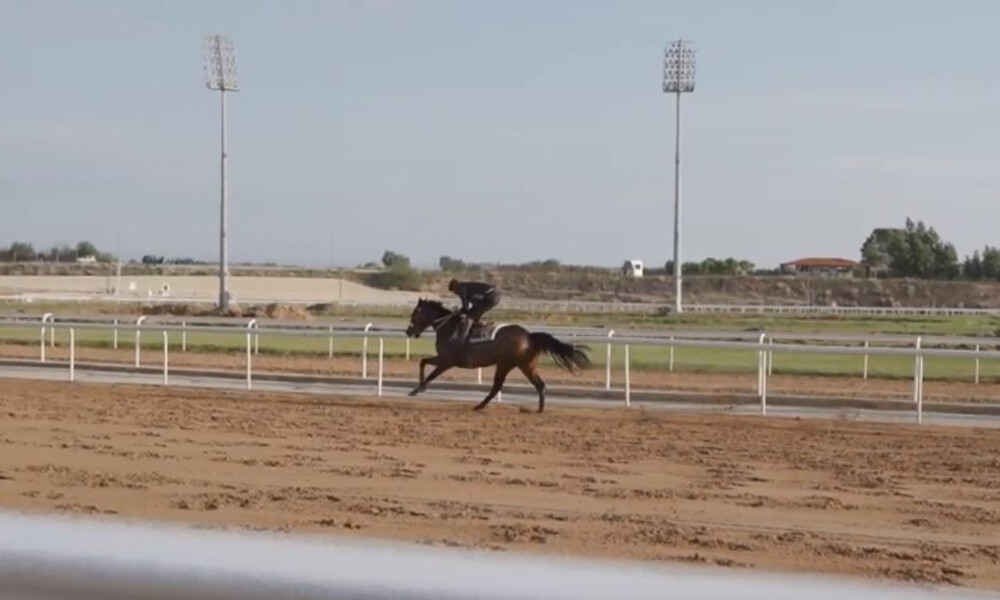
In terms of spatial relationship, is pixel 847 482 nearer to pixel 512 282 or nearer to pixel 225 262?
pixel 225 262

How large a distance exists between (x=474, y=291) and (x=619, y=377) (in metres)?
7.51

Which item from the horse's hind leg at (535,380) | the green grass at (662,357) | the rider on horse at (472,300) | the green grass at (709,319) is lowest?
the green grass at (662,357)

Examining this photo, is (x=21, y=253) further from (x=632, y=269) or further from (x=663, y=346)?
(x=663, y=346)

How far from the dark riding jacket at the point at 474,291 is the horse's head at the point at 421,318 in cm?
55

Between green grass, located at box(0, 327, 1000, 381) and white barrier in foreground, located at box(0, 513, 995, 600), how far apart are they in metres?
23.4

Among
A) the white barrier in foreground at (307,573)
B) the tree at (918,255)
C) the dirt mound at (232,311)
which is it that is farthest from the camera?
the tree at (918,255)

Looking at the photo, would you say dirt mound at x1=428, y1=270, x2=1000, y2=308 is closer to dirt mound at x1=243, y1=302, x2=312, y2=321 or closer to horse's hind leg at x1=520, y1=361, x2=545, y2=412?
dirt mound at x1=243, y1=302, x2=312, y2=321

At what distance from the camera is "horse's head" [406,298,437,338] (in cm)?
1714

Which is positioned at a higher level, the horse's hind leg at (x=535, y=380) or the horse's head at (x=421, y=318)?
the horse's head at (x=421, y=318)

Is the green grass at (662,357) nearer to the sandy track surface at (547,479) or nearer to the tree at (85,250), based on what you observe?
the sandy track surface at (547,479)

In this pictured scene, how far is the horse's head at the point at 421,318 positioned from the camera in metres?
17.1

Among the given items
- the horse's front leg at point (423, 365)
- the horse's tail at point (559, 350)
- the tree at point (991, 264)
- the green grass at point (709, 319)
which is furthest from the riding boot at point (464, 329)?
the tree at point (991, 264)

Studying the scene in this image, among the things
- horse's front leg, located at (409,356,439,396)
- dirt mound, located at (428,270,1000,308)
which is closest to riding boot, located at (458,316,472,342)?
horse's front leg, located at (409,356,439,396)

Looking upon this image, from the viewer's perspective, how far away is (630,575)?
5.17ft
